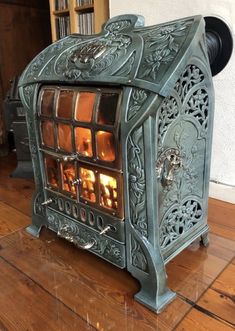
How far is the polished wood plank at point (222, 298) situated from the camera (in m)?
0.83

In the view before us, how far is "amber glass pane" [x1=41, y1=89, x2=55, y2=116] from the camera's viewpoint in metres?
0.97

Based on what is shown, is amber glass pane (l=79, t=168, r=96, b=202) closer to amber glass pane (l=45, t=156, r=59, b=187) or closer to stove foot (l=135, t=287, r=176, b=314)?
amber glass pane (l=45, t=156, r=59, b=187)

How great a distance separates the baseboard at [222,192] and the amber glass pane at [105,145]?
2.68 ft

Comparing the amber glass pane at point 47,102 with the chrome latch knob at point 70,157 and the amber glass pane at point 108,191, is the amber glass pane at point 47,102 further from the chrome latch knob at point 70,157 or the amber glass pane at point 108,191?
the amber glass pane at point 108,191

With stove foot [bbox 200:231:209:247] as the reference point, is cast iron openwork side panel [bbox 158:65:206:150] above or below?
above

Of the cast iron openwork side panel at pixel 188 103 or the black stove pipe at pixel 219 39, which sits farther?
the black stove pipe at pixel 219 39

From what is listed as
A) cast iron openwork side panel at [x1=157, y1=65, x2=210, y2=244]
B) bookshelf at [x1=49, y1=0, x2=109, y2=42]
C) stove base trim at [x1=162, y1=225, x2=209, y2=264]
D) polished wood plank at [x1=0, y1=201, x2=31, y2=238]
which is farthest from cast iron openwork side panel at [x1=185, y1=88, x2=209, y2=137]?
bookshelf at [x1=49, y1=0, x2=109, y2=42]

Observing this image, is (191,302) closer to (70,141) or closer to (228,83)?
(70,141)

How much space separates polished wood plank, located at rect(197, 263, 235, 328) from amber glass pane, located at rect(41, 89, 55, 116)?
29.4 inches

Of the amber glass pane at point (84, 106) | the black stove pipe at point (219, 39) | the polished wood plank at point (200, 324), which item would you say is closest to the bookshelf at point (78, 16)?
the black stove pipe at point (219, 39)

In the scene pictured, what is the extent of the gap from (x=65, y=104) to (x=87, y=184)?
0.85 ft

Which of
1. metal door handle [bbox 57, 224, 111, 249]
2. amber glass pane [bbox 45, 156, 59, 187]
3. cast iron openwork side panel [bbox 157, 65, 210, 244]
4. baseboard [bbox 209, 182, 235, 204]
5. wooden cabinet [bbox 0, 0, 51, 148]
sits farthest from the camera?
wooden cabinet [bbox 0, 0, 51, 148]

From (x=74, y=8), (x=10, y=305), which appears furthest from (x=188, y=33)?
(x=74, y=8)

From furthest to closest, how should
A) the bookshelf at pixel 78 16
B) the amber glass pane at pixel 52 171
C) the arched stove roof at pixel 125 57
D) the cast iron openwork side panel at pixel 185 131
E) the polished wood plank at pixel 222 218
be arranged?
1. the bookshelf at pixel 78 16
2. the polished wood plank at pixel 222 218
3. the amber glass pane at pixel 52 171
4. the cast iron openwork side panel at pixel 185 131
5. the arched stove roof at pixel 125 57
